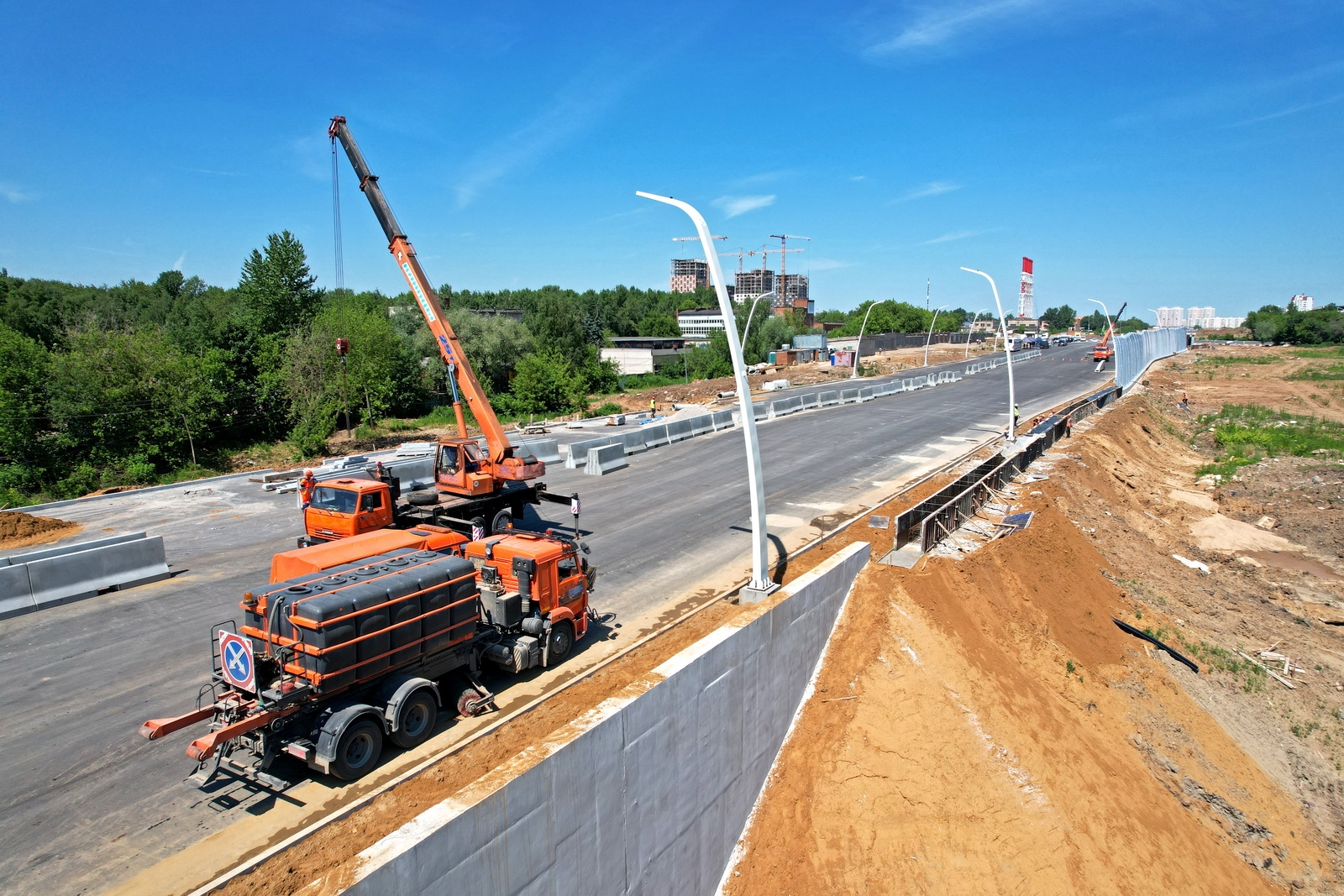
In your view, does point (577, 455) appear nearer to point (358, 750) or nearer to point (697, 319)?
point (358, 750)

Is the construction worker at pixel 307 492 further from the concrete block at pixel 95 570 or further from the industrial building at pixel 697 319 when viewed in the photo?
the industrial building at pixel 697 319

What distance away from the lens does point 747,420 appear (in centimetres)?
1209

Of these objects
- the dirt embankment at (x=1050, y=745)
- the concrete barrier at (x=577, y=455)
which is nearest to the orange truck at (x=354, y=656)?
the dirt embankment at (x=1050, y=745)

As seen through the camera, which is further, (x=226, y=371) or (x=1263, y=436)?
(x=226, y=371)

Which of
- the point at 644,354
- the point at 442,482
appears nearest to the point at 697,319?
the point at 644,354

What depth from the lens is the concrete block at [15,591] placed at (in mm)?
13797

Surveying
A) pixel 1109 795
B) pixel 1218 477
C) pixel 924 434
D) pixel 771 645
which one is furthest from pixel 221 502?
pixel 1218 477

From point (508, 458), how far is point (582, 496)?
539 centimetres

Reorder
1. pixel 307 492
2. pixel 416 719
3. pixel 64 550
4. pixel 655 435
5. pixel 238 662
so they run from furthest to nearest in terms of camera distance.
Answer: pixel 655 435 → pixel 307 492 → pixel 64 550 → pixel 416 719 → pixel 238 662

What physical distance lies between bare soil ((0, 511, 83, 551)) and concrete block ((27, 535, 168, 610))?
5.92 metres

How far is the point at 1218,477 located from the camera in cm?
3588

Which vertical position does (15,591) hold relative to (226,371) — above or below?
below

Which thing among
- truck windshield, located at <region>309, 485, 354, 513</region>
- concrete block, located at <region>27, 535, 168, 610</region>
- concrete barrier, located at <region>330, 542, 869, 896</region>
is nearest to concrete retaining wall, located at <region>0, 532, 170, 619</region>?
concrete block, located at <region>27, 535, 168, 610</region>

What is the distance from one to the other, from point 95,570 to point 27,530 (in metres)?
6.93
